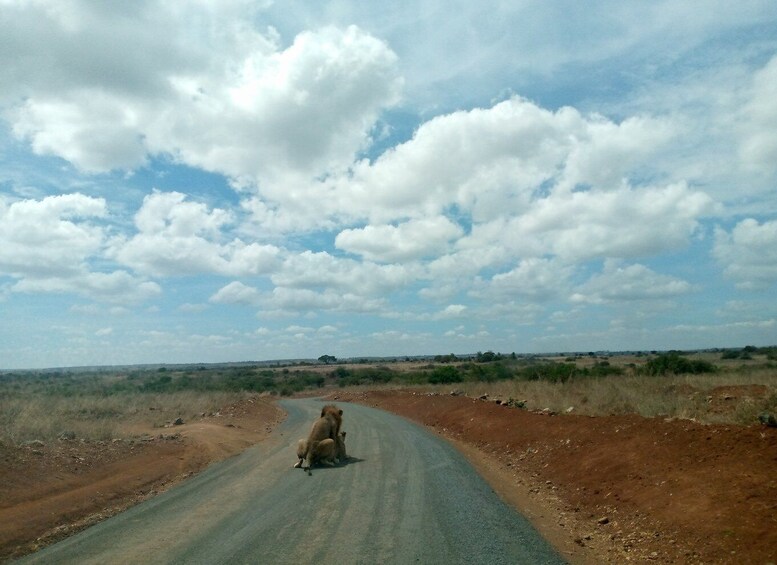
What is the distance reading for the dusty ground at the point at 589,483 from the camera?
24.5ft

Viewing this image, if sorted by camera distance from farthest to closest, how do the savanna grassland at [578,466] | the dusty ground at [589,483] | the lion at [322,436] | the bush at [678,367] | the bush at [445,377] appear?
the bush at [445,377] < the bush at [678,367] < the lion at [322,436] < the savanna grassland at [578,466] < the dusty ground at [589,483]

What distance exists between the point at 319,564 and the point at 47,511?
6.12 meters

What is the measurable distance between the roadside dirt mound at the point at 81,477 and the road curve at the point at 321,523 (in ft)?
2.06

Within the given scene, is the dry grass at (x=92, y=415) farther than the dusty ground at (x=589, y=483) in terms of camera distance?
Yes

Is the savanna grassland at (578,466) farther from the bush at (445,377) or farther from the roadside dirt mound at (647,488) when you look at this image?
the bush at (445,377)

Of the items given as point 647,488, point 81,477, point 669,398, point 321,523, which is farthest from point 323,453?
point 669,398

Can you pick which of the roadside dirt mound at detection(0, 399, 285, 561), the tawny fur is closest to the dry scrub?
the tawny fur

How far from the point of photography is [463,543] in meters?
7.79

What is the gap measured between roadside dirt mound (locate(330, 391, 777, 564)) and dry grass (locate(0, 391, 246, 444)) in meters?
12.6

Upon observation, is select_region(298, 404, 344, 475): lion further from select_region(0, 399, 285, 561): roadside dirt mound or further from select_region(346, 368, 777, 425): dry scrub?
select_region(346, 368, 777, 425): dry scrub

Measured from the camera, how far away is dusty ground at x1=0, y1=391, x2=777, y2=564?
294 inches

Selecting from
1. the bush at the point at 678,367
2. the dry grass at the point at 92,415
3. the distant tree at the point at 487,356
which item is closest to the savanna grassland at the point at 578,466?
the dry grass at the point at 92,415

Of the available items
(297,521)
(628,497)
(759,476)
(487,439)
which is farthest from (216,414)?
(759,476)

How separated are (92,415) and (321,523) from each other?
21816 millimetres
